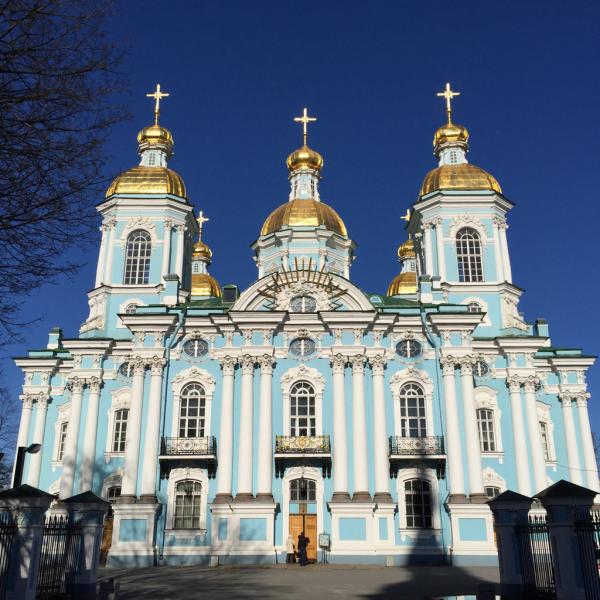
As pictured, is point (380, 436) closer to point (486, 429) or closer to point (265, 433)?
point (265, 433)

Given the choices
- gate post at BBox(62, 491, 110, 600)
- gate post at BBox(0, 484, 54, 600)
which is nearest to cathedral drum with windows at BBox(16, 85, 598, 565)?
gate post at BBox(62, 491, 110, 600)

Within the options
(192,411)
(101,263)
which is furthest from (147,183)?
(192,411)

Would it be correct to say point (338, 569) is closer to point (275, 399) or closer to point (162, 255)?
point (275, 399)

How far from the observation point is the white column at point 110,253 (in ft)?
90.0

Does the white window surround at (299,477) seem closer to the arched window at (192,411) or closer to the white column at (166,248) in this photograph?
the arched window at (192,411)

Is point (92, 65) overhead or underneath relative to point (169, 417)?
overhead

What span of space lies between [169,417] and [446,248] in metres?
12.7

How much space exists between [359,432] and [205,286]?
58.8ft

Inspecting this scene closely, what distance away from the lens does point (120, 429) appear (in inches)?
958

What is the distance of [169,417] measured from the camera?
77.7ft

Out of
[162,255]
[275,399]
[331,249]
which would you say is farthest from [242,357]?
[331,249]

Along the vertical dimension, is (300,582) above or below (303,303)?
below

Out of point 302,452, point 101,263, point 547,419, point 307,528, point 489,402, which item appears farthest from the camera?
point 101,263

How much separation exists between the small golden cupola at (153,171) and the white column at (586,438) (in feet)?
57.9
